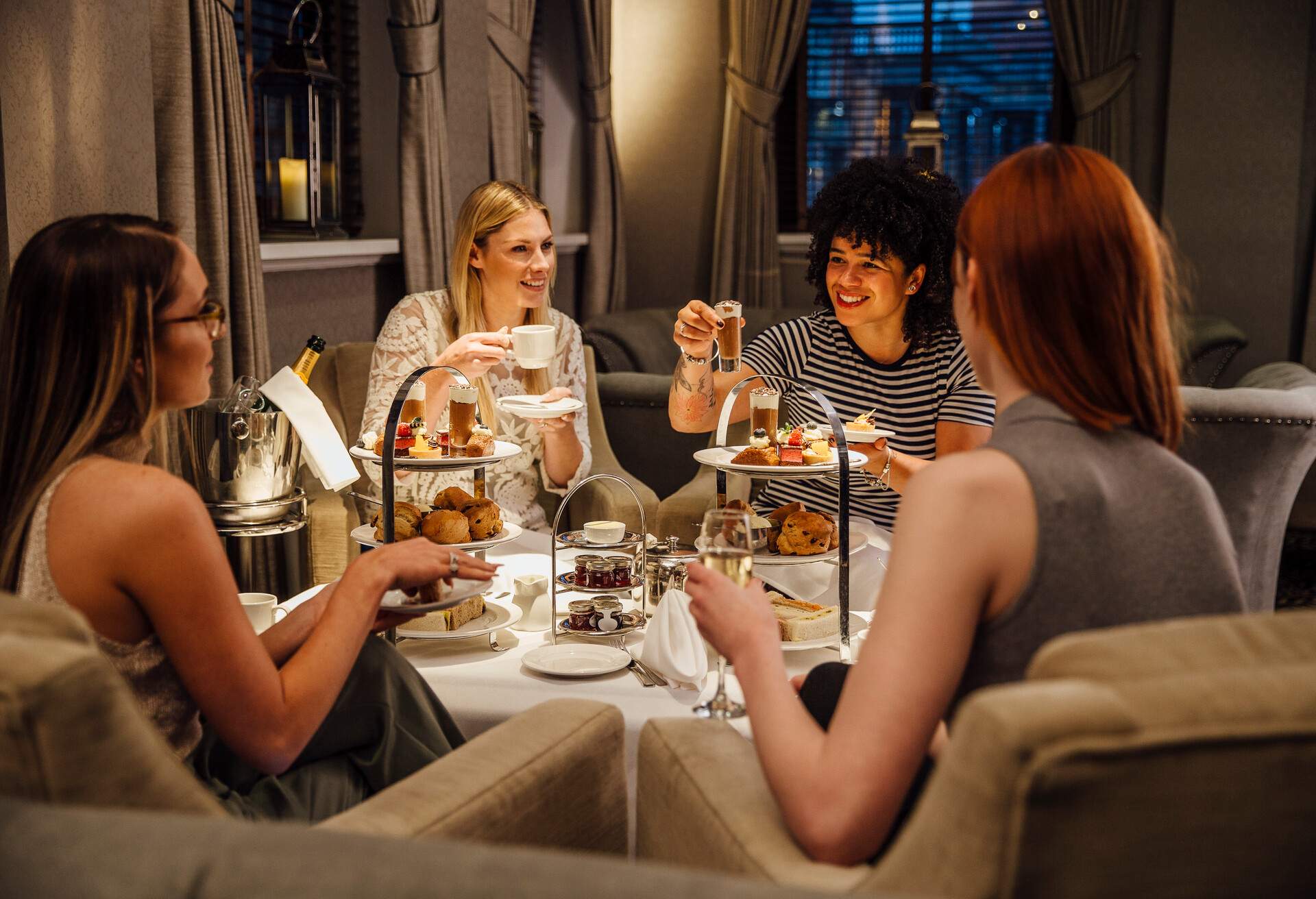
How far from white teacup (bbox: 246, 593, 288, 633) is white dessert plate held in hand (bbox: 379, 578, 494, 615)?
1.14 feet

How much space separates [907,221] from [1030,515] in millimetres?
1815

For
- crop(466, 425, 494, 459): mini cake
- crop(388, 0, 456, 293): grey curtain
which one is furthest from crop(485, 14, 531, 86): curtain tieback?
crop(466, 425, 494, 459): mini cake

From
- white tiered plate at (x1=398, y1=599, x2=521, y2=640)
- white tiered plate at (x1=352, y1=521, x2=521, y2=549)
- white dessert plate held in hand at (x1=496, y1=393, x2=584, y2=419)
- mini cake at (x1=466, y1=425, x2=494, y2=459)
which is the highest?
white dessert plate held in hand at (x1=496, y1=393, x2=584, y2=419)

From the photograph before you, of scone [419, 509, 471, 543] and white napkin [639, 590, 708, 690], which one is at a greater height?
scone [419, 509, 471, 543]

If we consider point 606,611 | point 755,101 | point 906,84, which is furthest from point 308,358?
point 906,84

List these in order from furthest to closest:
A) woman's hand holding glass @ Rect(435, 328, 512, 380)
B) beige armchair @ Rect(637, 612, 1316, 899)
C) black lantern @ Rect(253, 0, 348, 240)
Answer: black lantern @ Rect(253, 0, 348, 240), woman's hand holding glass @ Rect(435, 328, 512, 380), beige armchair @ Rect(637, 612, 1316, 899)

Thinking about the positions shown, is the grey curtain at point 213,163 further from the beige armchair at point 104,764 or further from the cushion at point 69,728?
the cushion at point 69,728

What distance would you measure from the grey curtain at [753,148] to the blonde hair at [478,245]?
165 inches

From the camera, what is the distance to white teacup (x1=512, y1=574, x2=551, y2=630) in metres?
2.09

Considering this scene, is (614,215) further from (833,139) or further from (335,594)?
(335,594)

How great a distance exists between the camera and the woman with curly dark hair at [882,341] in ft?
8.98

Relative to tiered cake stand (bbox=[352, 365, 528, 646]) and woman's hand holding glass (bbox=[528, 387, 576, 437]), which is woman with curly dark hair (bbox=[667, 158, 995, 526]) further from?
tiered cake stand (bbox=[352, 365, 528, 646])

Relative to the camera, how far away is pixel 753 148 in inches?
283

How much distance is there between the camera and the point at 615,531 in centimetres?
212
